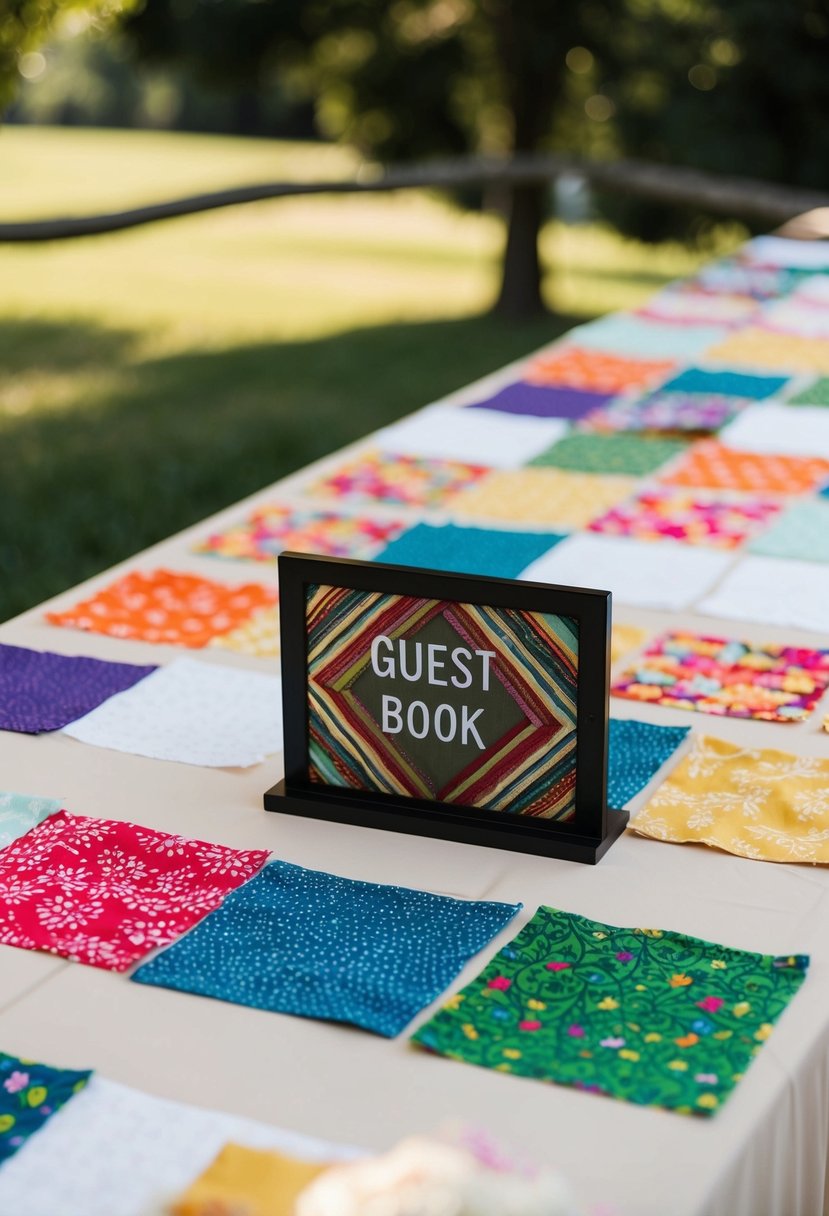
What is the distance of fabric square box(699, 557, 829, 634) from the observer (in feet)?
7.47

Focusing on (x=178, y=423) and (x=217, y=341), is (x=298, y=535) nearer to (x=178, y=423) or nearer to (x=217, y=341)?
(x=178, y=423)

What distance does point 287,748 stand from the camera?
66.1 inches

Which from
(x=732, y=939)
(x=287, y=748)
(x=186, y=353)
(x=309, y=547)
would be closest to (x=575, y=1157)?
(x=732, y=939)

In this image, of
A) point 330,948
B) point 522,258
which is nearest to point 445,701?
point 330,948

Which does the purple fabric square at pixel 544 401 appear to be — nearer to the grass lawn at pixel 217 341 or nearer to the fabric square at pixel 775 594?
the fabric square at pixel 775 594

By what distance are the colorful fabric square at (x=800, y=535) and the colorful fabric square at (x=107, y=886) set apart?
1.26m

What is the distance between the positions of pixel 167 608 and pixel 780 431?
→ 1506 mm

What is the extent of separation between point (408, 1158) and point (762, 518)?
1.98 metres

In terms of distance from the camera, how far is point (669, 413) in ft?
11.0

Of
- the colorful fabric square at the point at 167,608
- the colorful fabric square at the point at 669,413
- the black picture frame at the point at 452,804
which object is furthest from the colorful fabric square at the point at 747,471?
the black picture frame at the point at 452,804

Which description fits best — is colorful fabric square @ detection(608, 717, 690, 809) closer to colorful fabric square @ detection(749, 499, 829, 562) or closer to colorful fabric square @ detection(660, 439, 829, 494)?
colorful fabric square @ detection(749, 499, 829, 562)

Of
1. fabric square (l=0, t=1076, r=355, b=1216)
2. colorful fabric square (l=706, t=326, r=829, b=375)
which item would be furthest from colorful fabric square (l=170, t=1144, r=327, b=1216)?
colorful fabric square (l=706, t=326, r=829, b=375)

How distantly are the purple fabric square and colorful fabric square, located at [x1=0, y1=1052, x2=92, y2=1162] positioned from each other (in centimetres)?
233

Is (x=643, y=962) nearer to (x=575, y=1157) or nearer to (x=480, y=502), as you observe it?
(x=575, y=1157)
